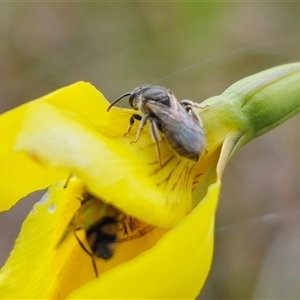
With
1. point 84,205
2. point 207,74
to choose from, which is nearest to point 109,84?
point 207,74

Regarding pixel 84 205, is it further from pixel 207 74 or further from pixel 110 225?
pixel 207 74

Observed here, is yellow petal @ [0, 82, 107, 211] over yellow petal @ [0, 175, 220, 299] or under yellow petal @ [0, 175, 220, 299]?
over

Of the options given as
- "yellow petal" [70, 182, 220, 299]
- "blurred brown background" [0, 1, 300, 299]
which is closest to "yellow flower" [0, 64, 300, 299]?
"yellow petal" [70, 182, 220, 299]

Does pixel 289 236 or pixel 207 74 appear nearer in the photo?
pixel 289 236

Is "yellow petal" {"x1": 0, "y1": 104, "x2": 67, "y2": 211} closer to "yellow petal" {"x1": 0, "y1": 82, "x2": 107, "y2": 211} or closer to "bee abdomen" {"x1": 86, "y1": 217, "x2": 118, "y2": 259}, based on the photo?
"yellow petal" {"x1": 0, "y1": 82, "x2": 107, "y2": 211}

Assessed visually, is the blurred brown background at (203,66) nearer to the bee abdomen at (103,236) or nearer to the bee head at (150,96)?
the bee head at (150,96)
